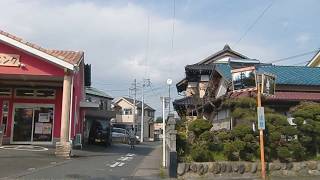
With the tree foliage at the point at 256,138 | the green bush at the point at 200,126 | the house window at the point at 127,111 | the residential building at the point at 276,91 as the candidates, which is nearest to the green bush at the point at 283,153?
the tree foliage at the point at 256,138

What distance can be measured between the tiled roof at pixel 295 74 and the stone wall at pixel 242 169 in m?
6.37

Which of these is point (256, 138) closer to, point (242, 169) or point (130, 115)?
point (242, 169)

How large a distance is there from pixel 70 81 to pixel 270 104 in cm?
989

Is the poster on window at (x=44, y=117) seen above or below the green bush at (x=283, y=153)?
above

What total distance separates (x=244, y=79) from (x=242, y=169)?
326 cm

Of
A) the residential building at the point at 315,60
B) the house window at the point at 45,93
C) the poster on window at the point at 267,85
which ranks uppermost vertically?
the residential building at the point at 315,60

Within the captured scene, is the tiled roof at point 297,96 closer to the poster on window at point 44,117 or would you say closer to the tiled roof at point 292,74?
the tiled roof at point 292,74

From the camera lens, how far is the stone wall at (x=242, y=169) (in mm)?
15398

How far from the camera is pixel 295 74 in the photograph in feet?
77.7

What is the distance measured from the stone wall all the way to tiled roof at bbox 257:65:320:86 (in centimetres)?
637

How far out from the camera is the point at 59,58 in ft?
71.2

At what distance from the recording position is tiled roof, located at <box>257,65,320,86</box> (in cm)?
2252

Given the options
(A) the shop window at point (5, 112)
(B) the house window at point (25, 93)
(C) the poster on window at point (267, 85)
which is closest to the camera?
(C) the poster on window at point (267, 85)

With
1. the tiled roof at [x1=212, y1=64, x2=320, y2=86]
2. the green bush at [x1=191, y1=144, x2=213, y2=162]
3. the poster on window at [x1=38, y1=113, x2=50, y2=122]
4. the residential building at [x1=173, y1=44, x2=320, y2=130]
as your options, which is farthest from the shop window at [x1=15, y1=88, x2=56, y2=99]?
the green bush at [x1=191, y1=144, x2=213, y2=162]
